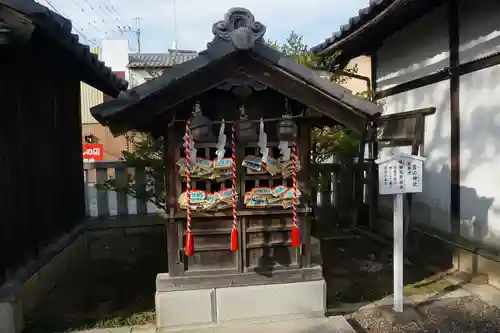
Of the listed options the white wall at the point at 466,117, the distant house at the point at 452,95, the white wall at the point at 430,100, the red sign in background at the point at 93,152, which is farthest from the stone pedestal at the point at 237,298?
the red sign in background at the point at 93,152

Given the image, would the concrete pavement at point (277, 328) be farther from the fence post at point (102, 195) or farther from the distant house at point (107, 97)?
the distant house at point (107, 97)

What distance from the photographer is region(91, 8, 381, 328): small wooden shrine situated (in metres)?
5.36

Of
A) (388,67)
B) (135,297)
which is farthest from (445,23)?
(135,297)

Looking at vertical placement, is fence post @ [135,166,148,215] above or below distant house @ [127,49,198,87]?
below

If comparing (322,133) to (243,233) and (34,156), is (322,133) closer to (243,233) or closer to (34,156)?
(243,233)

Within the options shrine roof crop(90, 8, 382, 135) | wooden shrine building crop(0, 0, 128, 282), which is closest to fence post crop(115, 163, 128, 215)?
wooden shrine building crop(0, 0, 128, 282)

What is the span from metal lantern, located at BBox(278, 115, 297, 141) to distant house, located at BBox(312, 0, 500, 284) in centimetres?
309

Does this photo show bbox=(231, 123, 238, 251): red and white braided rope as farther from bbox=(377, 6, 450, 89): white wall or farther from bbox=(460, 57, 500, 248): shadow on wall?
bbox=(377, 6, 450, 89): white wall

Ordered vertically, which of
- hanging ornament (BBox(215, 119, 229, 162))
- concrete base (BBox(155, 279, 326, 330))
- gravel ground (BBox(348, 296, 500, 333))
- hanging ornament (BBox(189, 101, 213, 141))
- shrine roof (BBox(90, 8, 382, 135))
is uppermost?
shrine roof (BBox(90, 8, 382, 135))

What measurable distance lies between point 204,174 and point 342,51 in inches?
245

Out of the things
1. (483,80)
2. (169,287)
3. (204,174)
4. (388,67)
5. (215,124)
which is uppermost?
(388,67)

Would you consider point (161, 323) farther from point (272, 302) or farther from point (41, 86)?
point (41, 86)

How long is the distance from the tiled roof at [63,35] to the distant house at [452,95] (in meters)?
5.05

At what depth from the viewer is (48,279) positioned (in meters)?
6.93
